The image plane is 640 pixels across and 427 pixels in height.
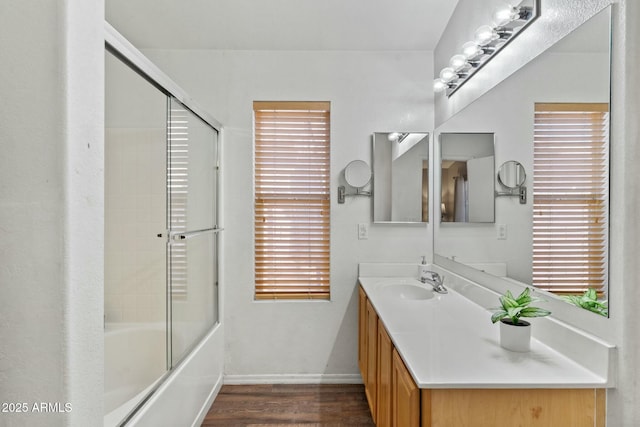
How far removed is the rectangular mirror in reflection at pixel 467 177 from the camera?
1764mm

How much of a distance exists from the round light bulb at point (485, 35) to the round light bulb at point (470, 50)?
0.04 metres

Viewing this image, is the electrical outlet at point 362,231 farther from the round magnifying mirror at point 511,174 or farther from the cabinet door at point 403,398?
the cabinet door at point 403,398

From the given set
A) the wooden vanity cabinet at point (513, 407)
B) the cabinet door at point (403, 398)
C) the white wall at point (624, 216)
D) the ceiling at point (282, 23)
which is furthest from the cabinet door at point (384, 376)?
the ceiling at point (282, 23)

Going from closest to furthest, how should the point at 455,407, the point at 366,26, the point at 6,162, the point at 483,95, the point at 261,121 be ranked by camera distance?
the point at 6,162 < the point at 455,407 < the point at 483,95 < the point at 366,26 < the point at 261,121

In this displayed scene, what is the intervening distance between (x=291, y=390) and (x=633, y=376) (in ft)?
6.84

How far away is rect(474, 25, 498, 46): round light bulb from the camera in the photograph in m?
1.66

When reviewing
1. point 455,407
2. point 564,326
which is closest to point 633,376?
point 564,326

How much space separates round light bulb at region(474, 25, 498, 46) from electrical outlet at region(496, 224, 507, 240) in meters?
0.92

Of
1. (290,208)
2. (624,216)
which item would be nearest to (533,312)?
(624,216)

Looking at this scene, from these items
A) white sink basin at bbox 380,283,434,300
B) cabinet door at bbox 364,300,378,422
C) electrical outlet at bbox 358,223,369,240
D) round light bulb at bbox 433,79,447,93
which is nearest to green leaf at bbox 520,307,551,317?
cabinet door at bbox 364,300,378,422

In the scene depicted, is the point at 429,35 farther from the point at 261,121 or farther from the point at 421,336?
the point at 421,336

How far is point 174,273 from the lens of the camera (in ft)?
6.09

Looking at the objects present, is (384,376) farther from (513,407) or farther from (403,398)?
(513,407)

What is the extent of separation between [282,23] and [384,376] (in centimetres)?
223
